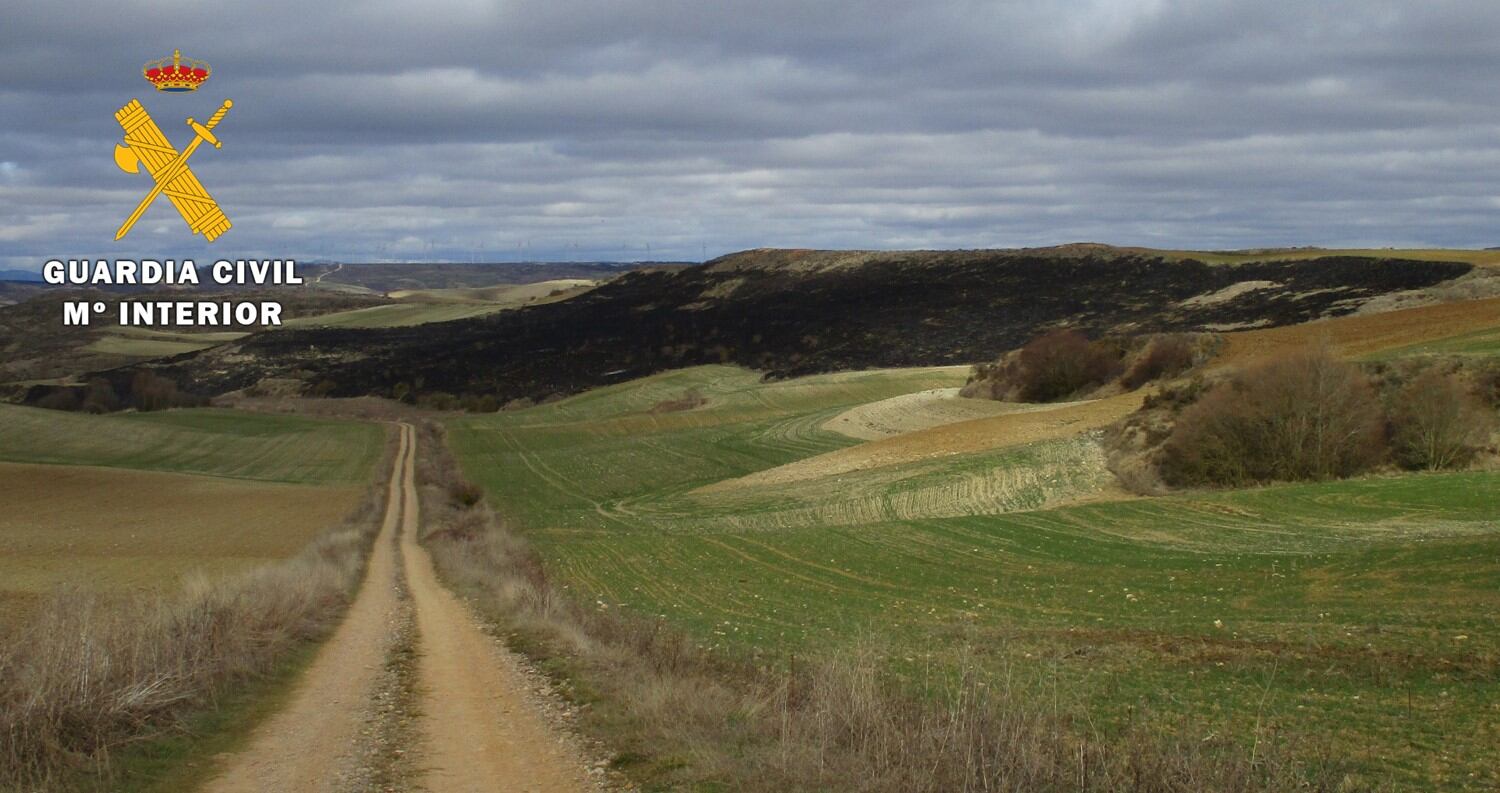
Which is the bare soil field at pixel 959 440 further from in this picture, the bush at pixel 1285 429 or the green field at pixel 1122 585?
the bush at pixel 1285 429

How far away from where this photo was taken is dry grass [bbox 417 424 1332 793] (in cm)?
817

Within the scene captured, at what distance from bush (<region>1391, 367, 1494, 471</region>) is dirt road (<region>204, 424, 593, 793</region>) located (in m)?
25.2

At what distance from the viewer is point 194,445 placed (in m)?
74.6

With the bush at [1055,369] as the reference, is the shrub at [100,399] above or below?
below

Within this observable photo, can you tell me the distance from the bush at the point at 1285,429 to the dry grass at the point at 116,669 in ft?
81.2

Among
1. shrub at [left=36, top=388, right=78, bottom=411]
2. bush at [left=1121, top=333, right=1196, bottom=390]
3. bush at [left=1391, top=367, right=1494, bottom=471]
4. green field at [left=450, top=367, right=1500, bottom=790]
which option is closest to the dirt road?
green field at [left=450, top=367, right=1500, bottom=790]

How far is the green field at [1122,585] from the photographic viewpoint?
477 inches

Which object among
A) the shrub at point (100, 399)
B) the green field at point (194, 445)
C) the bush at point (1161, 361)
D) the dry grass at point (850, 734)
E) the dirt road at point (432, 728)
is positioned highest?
the bush at point (1161, 361)

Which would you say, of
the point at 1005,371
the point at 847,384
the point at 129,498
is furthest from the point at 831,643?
the point at 847,384

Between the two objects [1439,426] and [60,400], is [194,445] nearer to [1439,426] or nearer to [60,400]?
[60,400]

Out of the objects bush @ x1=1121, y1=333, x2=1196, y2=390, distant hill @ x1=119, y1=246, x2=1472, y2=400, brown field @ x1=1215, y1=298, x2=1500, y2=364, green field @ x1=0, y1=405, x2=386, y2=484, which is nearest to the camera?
brown field @ x1=1215, y1=298, x2=1500, y2=364

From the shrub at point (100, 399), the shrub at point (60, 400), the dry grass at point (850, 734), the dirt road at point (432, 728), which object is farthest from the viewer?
the shrub at point (100, 399)

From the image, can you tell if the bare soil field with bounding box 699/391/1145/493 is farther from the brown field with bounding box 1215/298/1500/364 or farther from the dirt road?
the dirt road

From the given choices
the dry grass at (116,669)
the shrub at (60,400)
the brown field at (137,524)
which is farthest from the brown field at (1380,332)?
the shrub at (60,400)
